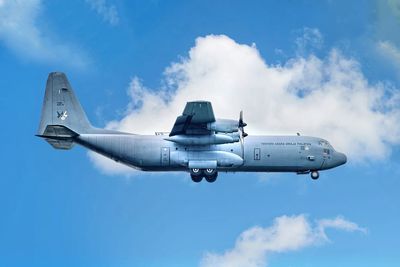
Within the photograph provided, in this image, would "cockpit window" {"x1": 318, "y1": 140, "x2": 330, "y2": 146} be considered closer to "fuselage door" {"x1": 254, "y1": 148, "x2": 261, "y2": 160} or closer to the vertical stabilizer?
"fuselage door" {"x1": 254, "y1": 148, "x2": 261, "y2": 160}

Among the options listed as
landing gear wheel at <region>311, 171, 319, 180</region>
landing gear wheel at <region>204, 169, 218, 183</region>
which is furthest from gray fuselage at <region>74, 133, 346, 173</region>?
landing gear wheel at <region>311, 171, 319, 180</region>

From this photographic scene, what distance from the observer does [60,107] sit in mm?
53188

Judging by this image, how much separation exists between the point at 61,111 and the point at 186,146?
991 cm

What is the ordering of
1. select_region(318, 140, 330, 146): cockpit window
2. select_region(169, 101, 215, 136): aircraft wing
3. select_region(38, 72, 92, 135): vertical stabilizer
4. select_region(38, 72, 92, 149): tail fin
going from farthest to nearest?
select_region(318, 140, 330, 146): cockpit window
select_region(38, 72, 92, 135): vertical stabilizer
select_region(38, 72, 92, 149): tail fin
select_region(169, 101, 215, 136): aircraft wing

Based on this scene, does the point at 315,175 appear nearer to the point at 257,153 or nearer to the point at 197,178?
the point at 257,153

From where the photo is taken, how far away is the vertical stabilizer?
52.9m

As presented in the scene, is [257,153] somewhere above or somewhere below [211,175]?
above

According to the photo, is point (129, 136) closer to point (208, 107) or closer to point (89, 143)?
point (89, 143)

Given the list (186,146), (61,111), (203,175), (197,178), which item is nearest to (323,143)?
(203,175)

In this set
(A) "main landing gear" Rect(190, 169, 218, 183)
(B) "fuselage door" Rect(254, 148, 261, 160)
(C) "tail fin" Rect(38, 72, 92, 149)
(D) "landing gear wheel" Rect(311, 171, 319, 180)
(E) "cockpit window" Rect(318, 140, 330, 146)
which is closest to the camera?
(B) "fuselage door" Rect(254, 148, 261, 160)

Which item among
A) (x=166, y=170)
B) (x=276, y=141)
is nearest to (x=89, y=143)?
(x=166, y=170)

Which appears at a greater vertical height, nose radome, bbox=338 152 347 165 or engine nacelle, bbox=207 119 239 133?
engine nacelle, bbox=207 119 239 133

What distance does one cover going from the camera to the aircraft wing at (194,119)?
155ft

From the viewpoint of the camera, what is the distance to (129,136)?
52344 mm
